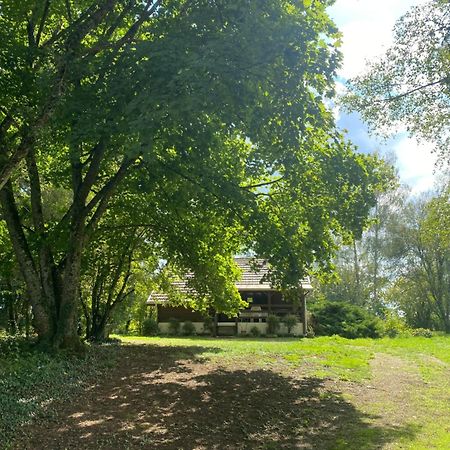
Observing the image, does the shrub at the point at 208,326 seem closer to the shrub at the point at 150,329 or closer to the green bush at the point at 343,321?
the shrub at the point at 150,329

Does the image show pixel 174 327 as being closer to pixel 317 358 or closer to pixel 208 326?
pixel 208 326

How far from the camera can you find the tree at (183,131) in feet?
23.6

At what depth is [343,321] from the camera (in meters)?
31.0

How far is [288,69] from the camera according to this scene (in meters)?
7.73

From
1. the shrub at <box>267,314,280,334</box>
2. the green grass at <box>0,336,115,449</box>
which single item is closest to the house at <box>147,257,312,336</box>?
the shrub at <box>267,314,280,334</box>

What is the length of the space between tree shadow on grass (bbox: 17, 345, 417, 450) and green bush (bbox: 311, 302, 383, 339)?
66.7 ft

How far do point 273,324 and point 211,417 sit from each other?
21.5 metres

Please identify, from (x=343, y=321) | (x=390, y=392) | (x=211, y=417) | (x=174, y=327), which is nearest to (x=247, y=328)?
(x=174, y=327)

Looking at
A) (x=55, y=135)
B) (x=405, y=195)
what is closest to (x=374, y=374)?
(x=55, y=135)

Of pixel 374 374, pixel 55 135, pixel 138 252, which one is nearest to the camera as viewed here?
pixel 55 135

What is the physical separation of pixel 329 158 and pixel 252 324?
19.4 metres

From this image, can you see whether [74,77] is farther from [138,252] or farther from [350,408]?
[138,252]

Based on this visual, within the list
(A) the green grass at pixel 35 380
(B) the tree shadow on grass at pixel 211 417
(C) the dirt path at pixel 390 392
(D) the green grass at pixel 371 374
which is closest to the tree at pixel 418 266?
(D) the green grass at pixel 371 374

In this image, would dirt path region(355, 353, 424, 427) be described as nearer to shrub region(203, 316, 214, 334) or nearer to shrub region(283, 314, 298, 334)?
shrub region(283, 314, 298, 334)
